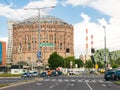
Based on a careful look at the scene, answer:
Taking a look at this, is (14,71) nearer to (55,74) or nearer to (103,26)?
(55,74)

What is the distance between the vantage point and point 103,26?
3492 inches

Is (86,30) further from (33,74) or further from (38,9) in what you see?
(38,9)

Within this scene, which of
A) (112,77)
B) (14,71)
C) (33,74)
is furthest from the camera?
(14,71)

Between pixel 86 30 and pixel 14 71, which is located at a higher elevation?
pixel 86 30

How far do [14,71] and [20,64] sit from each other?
66.8m

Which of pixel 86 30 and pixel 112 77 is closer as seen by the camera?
pixel 112 77

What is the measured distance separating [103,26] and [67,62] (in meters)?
91.3

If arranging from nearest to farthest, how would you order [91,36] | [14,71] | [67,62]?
1. [14,71]
2. [91,36]
3. [67,62]

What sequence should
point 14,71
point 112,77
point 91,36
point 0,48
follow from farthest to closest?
point 0,48, point 91,36, point 14,71, point 112,77

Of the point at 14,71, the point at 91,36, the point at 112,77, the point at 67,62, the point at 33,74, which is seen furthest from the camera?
the point at 67,62

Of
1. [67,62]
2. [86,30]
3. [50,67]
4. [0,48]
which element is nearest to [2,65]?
[0,48]

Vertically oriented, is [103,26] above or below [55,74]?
above

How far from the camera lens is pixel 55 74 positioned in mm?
92812

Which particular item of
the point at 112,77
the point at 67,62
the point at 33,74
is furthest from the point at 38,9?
the point at 67,62
